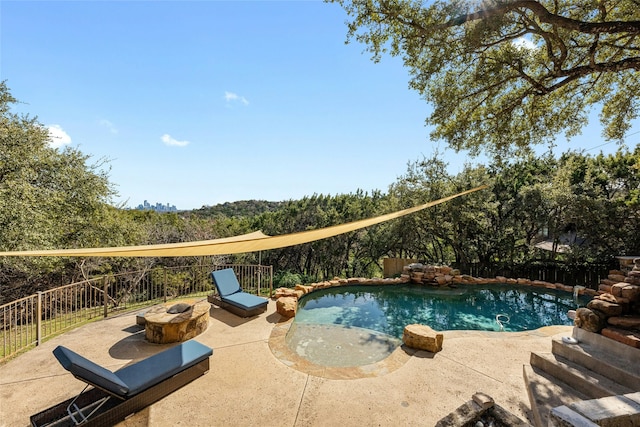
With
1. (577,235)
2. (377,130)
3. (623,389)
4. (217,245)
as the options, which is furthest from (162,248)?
(577,235)

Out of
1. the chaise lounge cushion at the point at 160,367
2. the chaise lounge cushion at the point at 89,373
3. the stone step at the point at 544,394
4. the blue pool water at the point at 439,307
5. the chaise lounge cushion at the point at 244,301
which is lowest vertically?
the blue pool water at the point at 439,307

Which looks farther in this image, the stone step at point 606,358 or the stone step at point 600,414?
the stone step at point 606,358

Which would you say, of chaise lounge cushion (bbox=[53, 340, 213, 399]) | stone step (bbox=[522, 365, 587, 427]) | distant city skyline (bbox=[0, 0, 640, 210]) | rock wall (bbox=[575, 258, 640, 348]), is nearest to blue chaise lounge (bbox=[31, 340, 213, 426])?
chaise lounge cushion (bbox=[53, 340, 213, 399])

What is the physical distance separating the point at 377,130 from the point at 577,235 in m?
8.36

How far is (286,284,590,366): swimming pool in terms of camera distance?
15.7ft

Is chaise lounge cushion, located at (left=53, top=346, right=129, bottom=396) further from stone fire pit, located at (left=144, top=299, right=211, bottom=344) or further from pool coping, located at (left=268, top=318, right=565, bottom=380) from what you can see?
pool coping, located at (left=268, top=318, right=565, bottom=380)

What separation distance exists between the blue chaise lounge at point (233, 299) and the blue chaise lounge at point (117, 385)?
212 centimetres

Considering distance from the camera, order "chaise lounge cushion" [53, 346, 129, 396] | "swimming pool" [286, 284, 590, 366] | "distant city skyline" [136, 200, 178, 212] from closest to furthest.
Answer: "chaise lounge cushion" [53, 346, 129, 396] → "swimming pool" [286, 284, 590, 366] → "distant city skyline" [136, 200, 178, 212]

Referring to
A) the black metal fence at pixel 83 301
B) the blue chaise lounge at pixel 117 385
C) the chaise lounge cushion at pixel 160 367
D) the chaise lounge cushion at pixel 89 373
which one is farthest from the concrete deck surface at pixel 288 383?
the black metal fence at pixel 83 301

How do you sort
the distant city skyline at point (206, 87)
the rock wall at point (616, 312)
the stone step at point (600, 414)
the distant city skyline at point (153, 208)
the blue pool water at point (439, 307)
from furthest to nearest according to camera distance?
the distant city skyline at point (153, 208), the blue pool water at point (439, 307), the distant city skyline at point (206, 87), the rock wall at point (616, 312), the stone step at point (600, 414)

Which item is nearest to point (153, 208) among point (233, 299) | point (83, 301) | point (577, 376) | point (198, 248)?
point (83, 301)

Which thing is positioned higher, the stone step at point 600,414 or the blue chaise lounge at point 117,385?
the stone step at point 600,414

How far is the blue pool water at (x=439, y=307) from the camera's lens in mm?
6375

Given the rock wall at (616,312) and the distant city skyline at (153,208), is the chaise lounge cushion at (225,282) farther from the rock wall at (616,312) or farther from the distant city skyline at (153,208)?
the distant city skyline at (153,208)
